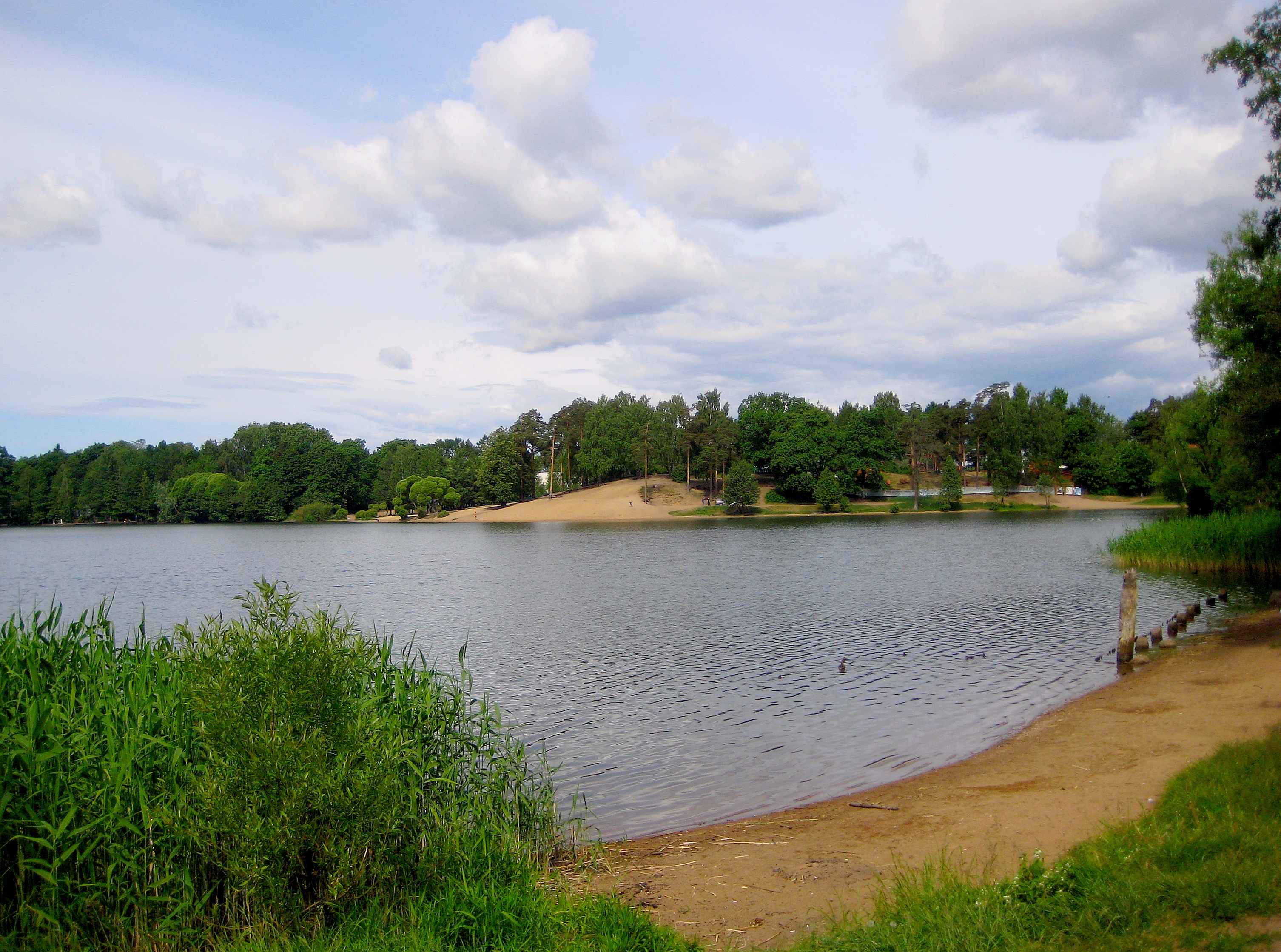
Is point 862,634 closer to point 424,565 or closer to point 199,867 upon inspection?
point 199,867

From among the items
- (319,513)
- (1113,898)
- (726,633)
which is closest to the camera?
(1113,898)

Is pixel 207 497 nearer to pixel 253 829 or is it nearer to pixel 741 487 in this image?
pixel 741 487

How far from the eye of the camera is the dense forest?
10100 cm

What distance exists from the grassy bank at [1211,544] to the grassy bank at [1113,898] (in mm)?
28782

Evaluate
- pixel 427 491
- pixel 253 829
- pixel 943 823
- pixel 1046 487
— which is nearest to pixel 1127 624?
pixel 943 823

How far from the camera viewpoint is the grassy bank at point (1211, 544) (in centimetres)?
2983

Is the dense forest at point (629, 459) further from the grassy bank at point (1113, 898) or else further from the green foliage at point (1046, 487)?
the grassy bank at point (1113, 898)

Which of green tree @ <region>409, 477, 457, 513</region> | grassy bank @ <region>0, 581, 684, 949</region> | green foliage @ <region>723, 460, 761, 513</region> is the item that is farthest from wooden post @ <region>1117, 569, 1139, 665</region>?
green tree @ <region>409, 477, 457, 513</region>

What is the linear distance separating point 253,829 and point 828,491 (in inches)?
3719

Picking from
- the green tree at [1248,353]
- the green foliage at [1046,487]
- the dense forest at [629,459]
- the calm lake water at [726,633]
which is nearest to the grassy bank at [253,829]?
the calm lake water at [726,633]

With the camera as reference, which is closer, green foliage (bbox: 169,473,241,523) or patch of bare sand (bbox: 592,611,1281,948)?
patch of bare sand (bbox: 592,611,1281,948)

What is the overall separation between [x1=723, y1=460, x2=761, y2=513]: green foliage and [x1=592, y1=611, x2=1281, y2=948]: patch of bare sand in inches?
3221

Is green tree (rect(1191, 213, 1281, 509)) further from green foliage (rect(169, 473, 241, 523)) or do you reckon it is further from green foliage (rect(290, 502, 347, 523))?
green foliage (rect(169, 473, 241, 523))

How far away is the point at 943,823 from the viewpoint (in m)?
9.28
